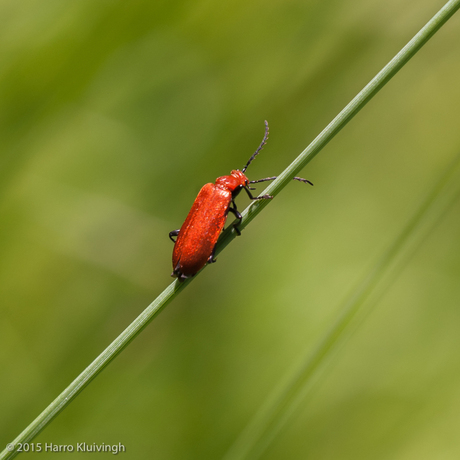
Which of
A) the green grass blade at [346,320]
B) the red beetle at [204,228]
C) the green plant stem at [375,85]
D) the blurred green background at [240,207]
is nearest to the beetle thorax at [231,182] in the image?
the red beetle at [204,228]

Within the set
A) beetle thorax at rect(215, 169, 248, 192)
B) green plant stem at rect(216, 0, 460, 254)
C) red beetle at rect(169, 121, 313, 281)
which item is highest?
green plant stem at rect(216, 0, 460, 254)

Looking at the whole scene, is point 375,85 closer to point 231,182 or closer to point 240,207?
point 231,182

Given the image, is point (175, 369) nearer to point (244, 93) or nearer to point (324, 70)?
point (244, 93)

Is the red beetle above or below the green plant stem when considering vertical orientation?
below

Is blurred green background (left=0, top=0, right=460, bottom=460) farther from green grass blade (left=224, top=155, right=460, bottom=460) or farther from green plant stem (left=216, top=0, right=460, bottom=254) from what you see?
green plant stem (left=216, top=0, right=460, bottom=254)

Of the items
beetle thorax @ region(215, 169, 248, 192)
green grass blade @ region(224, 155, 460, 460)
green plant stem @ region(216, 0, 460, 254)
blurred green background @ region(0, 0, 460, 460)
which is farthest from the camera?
blurred green background @ region(0, 0, 460, 460)

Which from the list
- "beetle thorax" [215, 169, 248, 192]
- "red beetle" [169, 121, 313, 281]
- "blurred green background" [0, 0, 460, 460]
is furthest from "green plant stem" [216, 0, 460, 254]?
"blurred green background" [0, 0, 460, 460]
